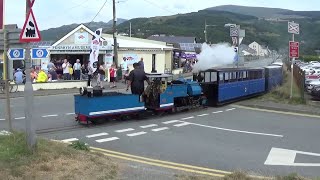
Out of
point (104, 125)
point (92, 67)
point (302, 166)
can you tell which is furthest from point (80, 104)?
point (92, 67)

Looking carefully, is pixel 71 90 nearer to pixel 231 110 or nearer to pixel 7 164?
pixel 231 110

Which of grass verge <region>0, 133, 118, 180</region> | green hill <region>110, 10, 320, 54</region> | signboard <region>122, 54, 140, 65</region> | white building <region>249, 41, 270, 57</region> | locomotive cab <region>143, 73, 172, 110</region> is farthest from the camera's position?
white building <region>249, 41, 270, 57</region>

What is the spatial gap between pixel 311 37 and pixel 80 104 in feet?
281

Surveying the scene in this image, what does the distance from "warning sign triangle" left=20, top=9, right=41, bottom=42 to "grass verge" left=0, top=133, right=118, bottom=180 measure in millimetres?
1878

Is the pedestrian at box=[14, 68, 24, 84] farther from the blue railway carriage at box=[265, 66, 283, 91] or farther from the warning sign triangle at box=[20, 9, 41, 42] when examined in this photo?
the warning sign triangle at box=[20, 9, 41, 42]

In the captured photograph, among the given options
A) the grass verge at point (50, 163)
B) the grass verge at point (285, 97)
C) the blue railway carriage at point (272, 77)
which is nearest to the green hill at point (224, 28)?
the blue railway carriage at point (272, 77)

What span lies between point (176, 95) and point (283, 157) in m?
8.52

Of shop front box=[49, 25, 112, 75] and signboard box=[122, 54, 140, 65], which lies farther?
signboard box=[122, 54, 140, 65]

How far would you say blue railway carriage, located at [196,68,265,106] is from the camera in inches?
863

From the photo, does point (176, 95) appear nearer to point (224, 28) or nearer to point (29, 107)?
point (29, 107)

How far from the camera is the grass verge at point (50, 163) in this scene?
710cm

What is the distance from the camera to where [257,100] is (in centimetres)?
2433

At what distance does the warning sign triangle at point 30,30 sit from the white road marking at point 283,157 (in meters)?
5.64

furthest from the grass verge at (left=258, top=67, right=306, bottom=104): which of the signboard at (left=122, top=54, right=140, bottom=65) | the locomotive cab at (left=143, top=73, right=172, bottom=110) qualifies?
the signboard at (left=122, top=54, right=140, bottom=65)
